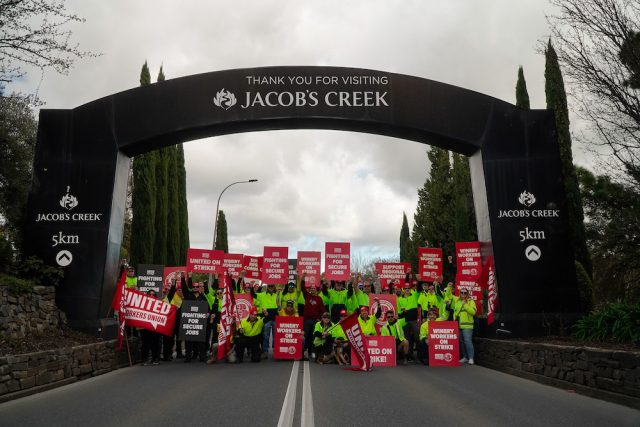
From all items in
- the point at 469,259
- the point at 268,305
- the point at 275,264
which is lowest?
the point at 268,305

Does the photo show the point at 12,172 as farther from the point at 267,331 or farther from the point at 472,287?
the point at 472,287

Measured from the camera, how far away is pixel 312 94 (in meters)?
15.5

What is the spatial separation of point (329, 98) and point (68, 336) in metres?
8.80

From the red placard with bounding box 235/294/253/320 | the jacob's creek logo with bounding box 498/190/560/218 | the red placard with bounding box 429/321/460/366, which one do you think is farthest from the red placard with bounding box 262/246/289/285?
the jacob's creek logo with bounding box 498/190/560/218

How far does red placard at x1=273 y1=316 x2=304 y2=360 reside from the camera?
14.8 metres

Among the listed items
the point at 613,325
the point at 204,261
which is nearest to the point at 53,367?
the point at 204,261

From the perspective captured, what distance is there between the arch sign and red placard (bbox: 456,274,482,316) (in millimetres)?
1406

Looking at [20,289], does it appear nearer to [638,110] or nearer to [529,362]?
[529,362]

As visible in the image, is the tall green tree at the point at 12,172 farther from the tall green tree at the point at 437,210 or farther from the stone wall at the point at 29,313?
the tall green tree at the point at 437,210

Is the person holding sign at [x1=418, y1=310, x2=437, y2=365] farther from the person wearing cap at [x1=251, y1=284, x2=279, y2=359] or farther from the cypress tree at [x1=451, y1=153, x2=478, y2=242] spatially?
the cypress tree at [x1=451, y1=153, x2=478, y2=242]

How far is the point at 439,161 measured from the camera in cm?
4791

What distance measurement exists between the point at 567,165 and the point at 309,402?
16.1 metres

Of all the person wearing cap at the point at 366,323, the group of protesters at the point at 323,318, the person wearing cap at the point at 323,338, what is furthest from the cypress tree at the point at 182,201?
the person wearing cap at the point at 366,323

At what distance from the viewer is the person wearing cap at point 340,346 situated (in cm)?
1412
